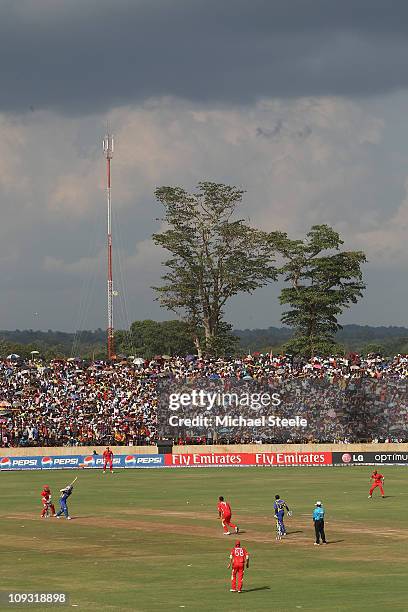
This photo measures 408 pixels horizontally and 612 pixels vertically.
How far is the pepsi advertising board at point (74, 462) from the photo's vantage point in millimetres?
89312

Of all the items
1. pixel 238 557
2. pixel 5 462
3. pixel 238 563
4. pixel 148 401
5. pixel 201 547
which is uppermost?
pixel 148 401

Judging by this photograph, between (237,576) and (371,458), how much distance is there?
5915 cm

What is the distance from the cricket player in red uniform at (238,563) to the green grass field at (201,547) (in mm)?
423

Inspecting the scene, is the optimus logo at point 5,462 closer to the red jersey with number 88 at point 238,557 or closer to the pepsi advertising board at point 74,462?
the pepsi advertising board at point 74,462

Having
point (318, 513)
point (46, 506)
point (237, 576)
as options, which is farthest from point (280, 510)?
point (46, 506)

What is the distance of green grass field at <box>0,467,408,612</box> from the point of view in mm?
33062

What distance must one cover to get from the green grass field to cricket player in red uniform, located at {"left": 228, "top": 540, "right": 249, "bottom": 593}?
1.39 ft

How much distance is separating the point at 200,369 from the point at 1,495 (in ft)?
146

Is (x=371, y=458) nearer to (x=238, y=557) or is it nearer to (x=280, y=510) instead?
(x=280, y=510)

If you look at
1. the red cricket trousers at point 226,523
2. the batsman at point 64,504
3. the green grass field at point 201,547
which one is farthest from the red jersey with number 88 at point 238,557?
the batsman at point 64,504

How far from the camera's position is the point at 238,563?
3241 centimetres

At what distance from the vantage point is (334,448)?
9412 centimetres

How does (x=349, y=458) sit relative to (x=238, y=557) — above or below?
above

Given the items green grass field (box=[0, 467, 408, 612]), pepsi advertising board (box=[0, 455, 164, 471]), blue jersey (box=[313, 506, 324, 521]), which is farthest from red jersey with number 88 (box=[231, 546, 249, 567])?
pepsi advertising board (box=[0, 455, 164, 471])
